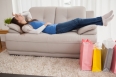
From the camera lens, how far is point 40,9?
10.0ft

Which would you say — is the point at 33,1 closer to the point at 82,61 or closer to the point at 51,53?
the point at 51,53

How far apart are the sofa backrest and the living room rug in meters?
0.92

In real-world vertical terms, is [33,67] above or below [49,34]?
below

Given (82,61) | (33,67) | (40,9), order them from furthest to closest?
1. (40,9)
2. (33,67)
3. (82,61)

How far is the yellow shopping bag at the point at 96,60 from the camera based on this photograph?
198 centimetres

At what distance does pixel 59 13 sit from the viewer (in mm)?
2934

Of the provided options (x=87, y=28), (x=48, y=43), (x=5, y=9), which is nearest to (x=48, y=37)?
(x=48, y=43)

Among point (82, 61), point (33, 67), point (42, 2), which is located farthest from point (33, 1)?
point (82, 61)

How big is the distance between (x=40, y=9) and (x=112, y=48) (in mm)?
1803

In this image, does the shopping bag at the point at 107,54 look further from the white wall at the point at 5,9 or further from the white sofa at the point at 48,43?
the white wall at the point at 5,9

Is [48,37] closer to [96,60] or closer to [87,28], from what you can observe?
[87,28]

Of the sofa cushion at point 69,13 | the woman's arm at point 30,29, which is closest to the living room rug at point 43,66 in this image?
the woman's arm at point 30,29

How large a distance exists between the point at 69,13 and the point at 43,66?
1.29m

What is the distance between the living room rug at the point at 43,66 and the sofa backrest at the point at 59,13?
0.92m
